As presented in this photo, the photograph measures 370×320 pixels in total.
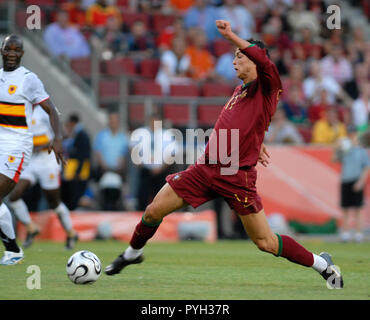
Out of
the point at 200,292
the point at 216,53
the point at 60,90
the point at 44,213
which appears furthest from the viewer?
the point at 216,53

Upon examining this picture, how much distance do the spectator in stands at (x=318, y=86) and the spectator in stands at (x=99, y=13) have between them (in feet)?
15.9

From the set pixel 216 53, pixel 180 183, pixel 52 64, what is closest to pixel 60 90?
pixel 52 64

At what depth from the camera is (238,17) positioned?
21.2 m

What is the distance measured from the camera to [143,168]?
17.0 m

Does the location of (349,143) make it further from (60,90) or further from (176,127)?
(60,90)

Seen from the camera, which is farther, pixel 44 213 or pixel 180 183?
pixel 44 213

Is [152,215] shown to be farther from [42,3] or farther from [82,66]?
[42,3]

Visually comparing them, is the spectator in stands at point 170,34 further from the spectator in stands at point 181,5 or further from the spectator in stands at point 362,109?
the spectator in stands at point 362,109

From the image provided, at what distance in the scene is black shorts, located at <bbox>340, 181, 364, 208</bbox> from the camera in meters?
16.6

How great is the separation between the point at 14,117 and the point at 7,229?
132cm

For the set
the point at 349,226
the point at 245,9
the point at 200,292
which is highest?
the point at 245,9

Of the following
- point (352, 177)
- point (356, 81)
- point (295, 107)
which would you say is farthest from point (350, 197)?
point (356, 81)

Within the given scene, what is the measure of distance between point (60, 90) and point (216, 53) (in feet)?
14.7
